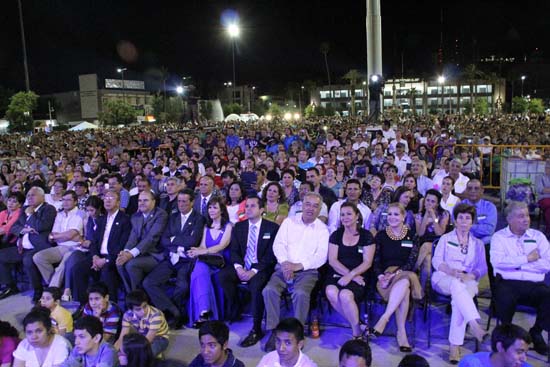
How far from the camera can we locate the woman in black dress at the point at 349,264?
4148mm

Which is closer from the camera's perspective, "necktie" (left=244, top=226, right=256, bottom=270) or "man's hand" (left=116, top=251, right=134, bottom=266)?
"necktie" (left=244, top=226, right=256, bottom=270)

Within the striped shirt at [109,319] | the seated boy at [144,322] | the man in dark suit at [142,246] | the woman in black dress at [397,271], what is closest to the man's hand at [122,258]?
the man in dark suit at [142,246]

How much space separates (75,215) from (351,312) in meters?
3.61

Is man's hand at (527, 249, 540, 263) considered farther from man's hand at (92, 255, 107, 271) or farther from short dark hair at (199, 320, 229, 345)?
man's hand at (92, 255, 107, 271)

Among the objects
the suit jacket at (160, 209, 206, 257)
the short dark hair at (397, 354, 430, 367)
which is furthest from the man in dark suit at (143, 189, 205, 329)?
the short dark hair at (397, 354, 430, 367)

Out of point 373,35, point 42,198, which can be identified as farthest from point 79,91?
point 42,198

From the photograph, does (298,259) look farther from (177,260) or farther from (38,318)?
(38,318)

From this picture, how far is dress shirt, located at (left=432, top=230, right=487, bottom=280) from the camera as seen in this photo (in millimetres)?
4250

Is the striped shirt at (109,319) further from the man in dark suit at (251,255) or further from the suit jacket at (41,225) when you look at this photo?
the suit jacket at (41,225)

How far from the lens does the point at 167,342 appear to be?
164 inches

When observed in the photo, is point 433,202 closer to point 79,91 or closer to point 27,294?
point 27,294

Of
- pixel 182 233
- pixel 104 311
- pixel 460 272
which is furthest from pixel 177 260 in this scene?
pixel 460 272

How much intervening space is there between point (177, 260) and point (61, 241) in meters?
1.66

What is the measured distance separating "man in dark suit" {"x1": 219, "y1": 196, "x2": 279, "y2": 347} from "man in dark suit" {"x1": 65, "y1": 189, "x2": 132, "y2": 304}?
4.45 ft
